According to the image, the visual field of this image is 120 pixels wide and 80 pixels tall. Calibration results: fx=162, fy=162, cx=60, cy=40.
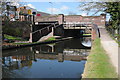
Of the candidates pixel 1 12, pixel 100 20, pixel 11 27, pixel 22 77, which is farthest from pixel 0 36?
pixel 100 20

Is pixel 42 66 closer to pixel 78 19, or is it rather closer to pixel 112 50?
pixel 112 50

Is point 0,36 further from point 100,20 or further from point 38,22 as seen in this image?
point 100,20

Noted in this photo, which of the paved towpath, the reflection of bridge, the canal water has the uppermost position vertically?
the reflection of bridge

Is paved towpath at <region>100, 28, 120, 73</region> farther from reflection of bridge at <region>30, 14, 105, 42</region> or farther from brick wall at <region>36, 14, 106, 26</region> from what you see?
brick wall at <region>36, 14, 106, 26</region>

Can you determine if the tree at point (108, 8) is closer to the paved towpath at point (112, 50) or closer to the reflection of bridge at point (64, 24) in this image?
the paved towpath at point (112, 50)

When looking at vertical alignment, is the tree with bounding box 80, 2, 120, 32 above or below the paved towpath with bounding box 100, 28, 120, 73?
above

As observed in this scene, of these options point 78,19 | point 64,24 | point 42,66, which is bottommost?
point 42,66

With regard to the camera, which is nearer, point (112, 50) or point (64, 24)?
point (112, 50)

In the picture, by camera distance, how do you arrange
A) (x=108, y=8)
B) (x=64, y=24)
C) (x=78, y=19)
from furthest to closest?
(x=78, y=19) < (x=64, y=24) < (x=108, y=8)

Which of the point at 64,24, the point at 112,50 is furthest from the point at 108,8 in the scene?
the point at 64,24

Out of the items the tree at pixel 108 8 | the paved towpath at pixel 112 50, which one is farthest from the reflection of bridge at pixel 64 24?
the paved towpath at pixel 112 50

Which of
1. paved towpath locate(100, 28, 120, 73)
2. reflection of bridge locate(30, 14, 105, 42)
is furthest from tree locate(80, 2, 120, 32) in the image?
reflection of bridge locate(30, 14, 105, 42)

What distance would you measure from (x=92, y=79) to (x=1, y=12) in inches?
636

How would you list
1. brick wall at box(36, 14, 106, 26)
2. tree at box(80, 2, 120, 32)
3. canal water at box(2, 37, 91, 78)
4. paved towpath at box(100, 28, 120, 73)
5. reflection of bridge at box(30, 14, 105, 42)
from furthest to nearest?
brick wall at box(36, 14, 106, 26)
reflection of bridge at box(30, 14, 105, 42)
tree at box(80, 2, 120, 32)
canal water at box(2, 37, 91, 78)
paved towpath at box(100, 28, 120, 73)
